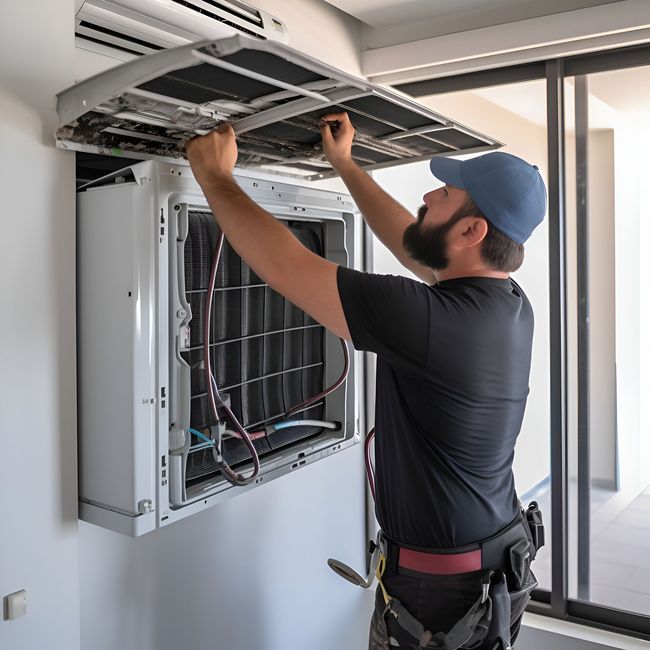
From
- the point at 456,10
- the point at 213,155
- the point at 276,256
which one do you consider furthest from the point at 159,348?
the point at 456,10

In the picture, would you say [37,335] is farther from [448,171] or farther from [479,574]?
[479,574]

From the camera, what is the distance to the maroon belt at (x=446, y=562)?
4.72 feet

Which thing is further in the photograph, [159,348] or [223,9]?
[223,9]

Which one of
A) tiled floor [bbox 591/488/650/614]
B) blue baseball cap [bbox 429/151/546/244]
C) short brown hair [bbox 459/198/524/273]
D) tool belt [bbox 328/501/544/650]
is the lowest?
tiled floor [bbox 591/488/650/614]

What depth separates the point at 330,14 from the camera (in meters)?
2.38

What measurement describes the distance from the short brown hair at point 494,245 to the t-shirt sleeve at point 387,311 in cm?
22

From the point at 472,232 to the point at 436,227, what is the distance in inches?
3.1

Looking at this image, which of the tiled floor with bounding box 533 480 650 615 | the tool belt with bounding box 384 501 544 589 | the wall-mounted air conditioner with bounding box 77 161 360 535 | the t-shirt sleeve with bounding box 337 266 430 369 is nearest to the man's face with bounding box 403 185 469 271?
the t-shirt sleeve with bounding box 337 266 430 369

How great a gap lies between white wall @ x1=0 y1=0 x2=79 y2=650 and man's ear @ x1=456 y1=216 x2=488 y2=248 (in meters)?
0.80

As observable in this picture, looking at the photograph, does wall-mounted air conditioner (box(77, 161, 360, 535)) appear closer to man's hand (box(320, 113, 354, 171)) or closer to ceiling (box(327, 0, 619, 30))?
man's hand (box(320, 113, 354, 171))

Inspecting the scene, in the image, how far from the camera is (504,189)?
4.63 ft

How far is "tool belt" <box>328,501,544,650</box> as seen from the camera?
1.39 metres

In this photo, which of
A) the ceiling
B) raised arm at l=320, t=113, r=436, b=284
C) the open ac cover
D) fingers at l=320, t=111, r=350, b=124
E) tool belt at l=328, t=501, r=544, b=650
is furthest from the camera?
the ceiling

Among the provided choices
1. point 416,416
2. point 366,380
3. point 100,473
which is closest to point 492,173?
point 416,416
